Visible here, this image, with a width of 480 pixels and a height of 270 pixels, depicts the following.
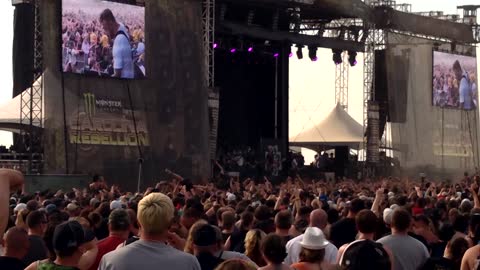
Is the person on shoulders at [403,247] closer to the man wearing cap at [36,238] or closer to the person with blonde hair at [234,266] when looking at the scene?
the man wearing cap at [36,238]

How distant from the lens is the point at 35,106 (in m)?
25.8

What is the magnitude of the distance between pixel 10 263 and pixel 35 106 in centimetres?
1983

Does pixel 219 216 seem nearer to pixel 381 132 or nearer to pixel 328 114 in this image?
pixel 381 132

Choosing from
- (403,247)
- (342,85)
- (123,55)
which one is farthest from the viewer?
(342,85)

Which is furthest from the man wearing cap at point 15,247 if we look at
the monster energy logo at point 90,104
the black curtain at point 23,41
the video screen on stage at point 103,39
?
the black curtain at point 23,41

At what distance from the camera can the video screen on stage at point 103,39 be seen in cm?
2547

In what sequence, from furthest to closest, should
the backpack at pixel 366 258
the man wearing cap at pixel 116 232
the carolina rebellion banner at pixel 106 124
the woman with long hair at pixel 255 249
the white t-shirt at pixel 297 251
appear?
the carolina rebellion banner at pixel 106 124, the white t-shirt at pixel 297 251, the man wearing cap at pixel 116 232, the woman with long hair at pixel 255 249, the backpack at pixel 366 258

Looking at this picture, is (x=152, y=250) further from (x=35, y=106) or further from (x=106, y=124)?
(x=106, y=124)

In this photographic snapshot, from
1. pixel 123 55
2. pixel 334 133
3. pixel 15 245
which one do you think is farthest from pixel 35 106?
pixel 15 245

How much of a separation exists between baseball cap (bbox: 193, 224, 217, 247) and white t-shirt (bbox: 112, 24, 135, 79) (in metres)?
20.5

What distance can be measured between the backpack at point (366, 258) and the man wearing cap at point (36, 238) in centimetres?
217

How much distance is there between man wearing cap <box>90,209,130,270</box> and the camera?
23.2 feet

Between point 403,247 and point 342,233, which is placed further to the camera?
point 342,233

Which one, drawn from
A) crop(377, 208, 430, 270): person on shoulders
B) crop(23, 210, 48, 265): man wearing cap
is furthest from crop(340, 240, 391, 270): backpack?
crop(23, 210, 48, 265): man wearing cap
